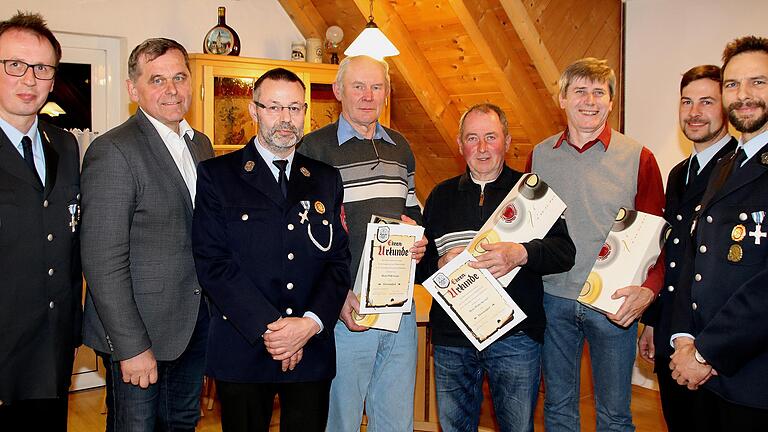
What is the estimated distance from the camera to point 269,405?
2.29 metres

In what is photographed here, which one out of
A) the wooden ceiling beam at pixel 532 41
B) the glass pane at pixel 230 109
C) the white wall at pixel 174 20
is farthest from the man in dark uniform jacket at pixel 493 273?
the white wall at pixel 174 20

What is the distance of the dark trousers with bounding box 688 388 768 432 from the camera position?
6.81 feet

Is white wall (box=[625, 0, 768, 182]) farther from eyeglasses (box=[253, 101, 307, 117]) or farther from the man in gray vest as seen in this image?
eyeglasses (box=[253, 101, 307, 117])

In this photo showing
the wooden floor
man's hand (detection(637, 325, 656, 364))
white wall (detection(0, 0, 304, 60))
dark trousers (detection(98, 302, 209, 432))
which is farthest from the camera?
white wall (detection(0, 0, 304, 60))

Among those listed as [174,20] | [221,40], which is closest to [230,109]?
[221,40]

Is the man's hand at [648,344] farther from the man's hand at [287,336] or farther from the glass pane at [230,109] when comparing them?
the glass pane at [230,109]

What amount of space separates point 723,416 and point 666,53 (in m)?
2.63

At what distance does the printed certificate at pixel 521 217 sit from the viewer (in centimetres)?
250

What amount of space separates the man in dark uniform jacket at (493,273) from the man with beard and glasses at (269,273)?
449mm

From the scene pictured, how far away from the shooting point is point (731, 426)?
2.13 metres

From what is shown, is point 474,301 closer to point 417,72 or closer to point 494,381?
point 494,381

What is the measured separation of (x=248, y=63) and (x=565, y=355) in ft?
9.54

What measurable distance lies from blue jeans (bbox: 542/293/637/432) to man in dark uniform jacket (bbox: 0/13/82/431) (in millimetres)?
1617

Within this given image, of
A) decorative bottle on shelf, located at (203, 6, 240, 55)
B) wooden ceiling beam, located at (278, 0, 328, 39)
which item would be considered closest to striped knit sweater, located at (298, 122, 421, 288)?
decorative bottle on shelf, located at (203, 6, 240, 55)
